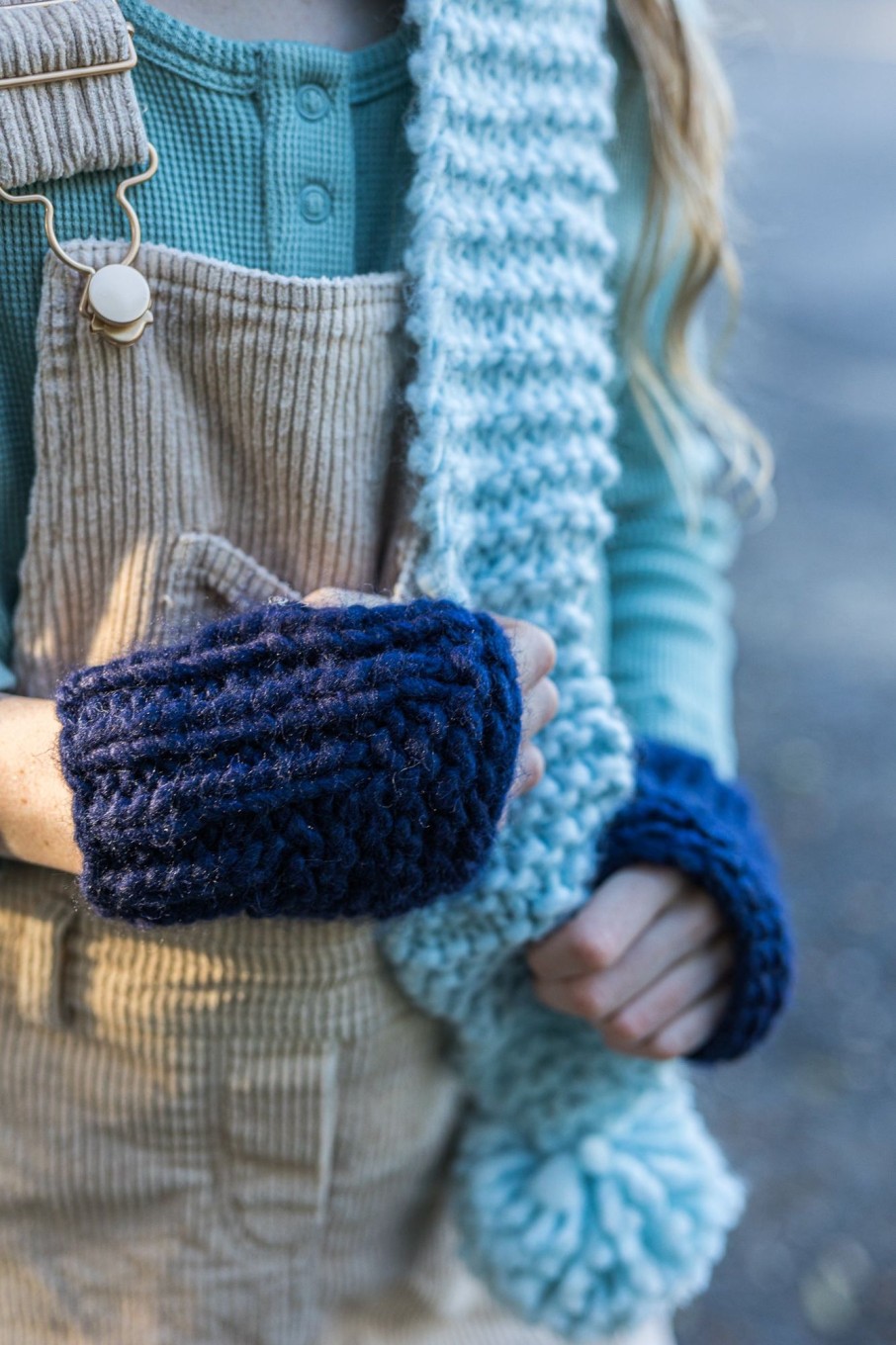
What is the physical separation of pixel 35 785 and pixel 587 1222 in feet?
2.05

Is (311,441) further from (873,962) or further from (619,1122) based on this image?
(873,962)

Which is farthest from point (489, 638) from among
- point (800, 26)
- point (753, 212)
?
point (800, 26)

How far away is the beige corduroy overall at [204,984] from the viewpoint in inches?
32.6

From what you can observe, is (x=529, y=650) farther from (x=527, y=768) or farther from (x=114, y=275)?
(x=114, y=275)

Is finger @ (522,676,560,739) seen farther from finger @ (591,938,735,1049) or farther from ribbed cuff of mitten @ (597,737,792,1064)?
finger @ (591,938,735,1049)

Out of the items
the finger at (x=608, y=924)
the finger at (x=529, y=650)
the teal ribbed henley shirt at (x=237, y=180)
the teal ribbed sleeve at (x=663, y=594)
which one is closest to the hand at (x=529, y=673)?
the finger at (x=529, y=650)

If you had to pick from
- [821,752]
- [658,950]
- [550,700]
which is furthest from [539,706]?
[821,752]

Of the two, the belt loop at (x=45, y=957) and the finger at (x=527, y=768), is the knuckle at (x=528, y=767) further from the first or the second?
the belt loop at (x=45, y=957)

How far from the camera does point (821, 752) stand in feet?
11.2

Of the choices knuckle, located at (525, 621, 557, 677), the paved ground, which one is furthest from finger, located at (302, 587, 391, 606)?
the paved ground

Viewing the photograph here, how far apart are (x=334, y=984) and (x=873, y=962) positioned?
219 centimetres

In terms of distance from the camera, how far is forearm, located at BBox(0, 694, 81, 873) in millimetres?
818

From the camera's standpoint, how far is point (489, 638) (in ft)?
2.69

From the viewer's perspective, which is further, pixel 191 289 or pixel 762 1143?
pixel 762 1143
